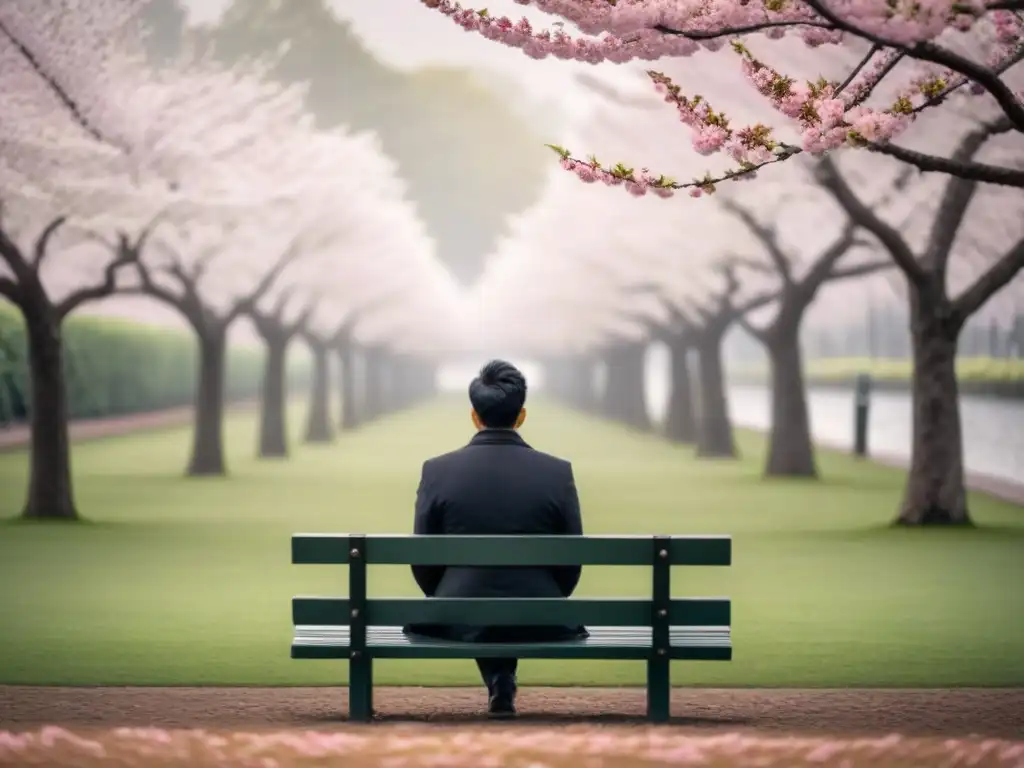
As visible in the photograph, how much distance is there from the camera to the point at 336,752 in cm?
726

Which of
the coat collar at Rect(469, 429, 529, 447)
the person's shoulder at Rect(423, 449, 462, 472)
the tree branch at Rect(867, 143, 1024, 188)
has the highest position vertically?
the tree branch at Rect(867, 143, 1024, 188)

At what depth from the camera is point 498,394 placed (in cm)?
841

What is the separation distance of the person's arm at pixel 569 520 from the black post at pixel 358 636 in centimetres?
99

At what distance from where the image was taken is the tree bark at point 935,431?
67.2 ft

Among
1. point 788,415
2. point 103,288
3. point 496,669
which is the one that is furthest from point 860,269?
point 496,669

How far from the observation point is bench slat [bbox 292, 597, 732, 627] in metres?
7.98

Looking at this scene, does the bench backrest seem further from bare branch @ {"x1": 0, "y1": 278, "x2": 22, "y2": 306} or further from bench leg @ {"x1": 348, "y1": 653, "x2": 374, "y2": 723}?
bare branch @ {"x1": 0, "y1": 278, "x2": 22, "y2": 306}

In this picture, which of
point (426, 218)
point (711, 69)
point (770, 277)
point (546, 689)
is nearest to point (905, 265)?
point (711, 69)

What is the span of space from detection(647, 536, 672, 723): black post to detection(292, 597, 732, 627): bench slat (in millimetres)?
47

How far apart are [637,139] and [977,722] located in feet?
82.2

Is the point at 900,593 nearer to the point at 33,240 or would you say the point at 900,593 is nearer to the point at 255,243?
the point at 33,240

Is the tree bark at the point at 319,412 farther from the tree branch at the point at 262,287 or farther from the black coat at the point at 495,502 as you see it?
the black coat at the point at 495,502

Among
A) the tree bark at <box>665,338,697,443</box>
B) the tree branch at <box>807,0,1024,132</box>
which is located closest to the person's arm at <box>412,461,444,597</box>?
the tree branch at <box>807,0,1024,132</box>

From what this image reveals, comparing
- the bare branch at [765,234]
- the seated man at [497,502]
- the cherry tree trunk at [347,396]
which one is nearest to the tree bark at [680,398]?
the cherry tree trunk at [347,396]
